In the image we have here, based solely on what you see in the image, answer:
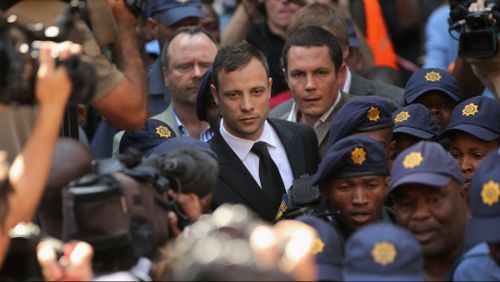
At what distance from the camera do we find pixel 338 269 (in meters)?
5.89

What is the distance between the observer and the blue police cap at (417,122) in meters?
7.99

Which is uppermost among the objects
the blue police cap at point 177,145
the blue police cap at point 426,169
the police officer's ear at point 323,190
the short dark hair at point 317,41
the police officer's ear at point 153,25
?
the police officer's ear at point 153,25

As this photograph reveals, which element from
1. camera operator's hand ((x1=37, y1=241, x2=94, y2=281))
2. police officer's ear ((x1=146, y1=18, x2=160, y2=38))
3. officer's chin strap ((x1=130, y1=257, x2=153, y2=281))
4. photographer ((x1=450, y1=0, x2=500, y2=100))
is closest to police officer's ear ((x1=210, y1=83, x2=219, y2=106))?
photographer ((x1=450, y1=0, x2=500, y2=100))

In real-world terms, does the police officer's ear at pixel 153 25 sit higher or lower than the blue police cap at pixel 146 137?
higher

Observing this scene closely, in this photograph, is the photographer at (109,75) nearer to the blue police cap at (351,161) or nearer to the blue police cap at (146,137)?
the blue police cap at (146,137)

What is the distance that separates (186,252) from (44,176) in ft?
2.41

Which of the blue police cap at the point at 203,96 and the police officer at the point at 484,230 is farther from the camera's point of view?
the blue police cap at the point at 203,96

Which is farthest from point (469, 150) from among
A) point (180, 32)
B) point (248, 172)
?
point (180, 32)

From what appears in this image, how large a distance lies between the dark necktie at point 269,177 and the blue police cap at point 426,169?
1.39 metres

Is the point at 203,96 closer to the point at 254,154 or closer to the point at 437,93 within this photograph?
the point at 254,154

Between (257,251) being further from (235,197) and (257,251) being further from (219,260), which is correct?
(235,197)

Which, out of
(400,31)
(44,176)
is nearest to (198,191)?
(44,176)

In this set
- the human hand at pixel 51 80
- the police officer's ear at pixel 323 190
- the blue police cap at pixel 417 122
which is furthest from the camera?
the blue police cap at pixel 417 122

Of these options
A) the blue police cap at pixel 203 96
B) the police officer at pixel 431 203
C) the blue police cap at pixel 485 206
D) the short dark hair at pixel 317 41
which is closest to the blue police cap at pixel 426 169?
Result: the police officer at pixel 431 203
